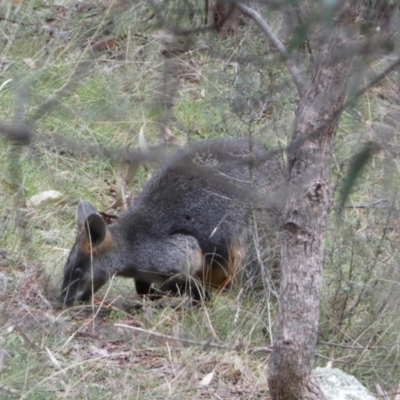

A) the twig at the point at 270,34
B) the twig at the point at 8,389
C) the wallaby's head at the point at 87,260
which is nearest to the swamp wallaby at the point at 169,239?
the wallaby's head at the point at 87,260

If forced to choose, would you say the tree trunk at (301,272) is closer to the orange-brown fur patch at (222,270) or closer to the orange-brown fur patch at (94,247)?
the orange-brown fur patch at (222,270)

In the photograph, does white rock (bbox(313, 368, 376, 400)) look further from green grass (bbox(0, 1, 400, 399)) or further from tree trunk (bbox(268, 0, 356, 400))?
tree trunk (bbox(268, 0, 356, 400))

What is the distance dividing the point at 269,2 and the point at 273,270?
361 centimetres

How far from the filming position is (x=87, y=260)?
5.27 metres

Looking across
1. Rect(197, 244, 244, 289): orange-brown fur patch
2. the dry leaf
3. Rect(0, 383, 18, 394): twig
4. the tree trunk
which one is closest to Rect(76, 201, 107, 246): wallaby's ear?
Rect(197, 244, 244, 289): orange-brown fur patch

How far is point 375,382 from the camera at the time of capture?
4230 millimetres

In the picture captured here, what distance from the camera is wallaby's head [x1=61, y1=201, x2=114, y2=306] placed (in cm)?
516

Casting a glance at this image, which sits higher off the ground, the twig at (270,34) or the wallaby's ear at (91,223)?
the twig at (270,34)

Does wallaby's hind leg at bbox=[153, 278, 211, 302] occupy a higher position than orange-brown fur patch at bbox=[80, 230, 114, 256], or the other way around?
orange-brown fur patch at bbox=[80, 230, 114, 256]

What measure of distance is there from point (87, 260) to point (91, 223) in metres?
0.20

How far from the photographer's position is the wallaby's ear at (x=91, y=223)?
5.21 m

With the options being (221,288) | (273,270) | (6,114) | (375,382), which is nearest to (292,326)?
(375,382)

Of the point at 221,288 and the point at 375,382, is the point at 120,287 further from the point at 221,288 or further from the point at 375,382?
the point at 375,382

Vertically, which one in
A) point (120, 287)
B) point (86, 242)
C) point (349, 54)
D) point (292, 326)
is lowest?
point (120, 287)
